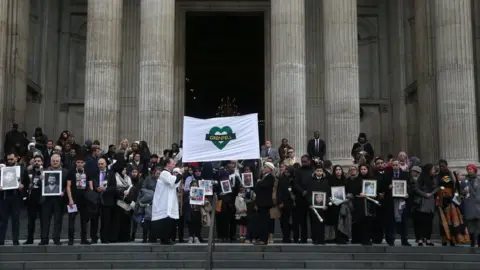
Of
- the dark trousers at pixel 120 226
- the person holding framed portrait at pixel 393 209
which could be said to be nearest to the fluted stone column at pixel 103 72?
the dark trousers at pixel 120 226

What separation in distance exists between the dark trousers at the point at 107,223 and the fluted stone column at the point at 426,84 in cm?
1435

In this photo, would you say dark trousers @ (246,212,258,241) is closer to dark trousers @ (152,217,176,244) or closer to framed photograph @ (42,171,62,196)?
dark trousers @ (152,217,176,244)

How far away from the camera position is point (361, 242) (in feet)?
54.0

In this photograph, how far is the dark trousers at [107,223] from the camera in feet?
55.7

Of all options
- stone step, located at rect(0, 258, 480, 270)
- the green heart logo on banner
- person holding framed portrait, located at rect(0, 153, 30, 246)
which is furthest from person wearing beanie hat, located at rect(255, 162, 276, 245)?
person holding framed portrait, located at rect(0, 153, 30, 246)

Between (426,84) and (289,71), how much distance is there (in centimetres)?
634

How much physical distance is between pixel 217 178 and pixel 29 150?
750 centimetres

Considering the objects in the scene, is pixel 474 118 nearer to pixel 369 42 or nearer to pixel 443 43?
pixel 443 43

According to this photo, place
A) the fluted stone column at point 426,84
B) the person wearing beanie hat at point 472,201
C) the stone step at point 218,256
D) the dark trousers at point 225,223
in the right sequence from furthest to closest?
1. the fluted stone column at point 426,84
2. the dark trousers at point 225,223
3. the person wearing beanie hat at point 472,201
4. the stone step at point 218,256

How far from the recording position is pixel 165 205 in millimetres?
16281

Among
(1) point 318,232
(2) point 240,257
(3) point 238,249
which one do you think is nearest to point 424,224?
(1) point 318,232

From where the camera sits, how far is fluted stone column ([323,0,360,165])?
23969 millimetres

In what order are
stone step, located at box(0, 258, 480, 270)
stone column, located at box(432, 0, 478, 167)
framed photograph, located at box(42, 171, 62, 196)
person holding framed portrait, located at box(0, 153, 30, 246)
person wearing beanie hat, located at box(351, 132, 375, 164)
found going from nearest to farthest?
stone step, located at box(0, 258, 480, 270) < framed photograph, located at box(42, 171, 62, 196) < person holding framed portrait, located at box(0, 153, 30, 246) < person wearing beanie hat, located at box(351, 132, 375, 164) < stone column, located at box(432, 0, 478, 167)

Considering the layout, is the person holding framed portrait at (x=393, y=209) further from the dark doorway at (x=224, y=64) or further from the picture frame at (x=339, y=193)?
the dark doorway at (x=224, y=64)
